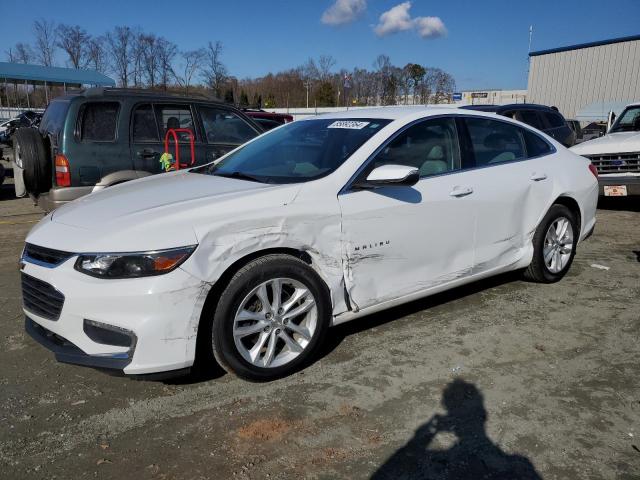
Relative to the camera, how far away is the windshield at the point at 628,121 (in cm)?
950

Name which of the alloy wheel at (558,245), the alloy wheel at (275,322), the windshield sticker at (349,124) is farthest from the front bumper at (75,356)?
the alloy wheel at (558,245)

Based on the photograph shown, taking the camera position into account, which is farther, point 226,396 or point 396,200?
point 396,200

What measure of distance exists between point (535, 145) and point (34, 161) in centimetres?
504

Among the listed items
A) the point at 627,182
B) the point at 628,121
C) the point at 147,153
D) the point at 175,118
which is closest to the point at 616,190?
the point at 627,182

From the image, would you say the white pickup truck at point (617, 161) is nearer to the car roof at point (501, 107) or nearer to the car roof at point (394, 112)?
the car roof at point (501, 107)

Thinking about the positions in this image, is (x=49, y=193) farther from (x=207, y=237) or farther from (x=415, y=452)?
(x=415, y=452)

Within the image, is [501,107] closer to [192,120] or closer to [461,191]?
[192,120]

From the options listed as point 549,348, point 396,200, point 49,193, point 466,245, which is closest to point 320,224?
point 396,200

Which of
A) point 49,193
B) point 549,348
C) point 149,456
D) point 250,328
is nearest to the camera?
point 149,456

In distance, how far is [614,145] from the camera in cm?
852

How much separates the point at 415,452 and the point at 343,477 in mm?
397

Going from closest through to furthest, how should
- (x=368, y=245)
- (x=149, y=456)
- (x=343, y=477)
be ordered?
1. (x=343, y=477)
2. (x=149, y=456)
3. (x=368, y=245)

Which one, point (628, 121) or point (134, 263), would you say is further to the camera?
point (628, 121)

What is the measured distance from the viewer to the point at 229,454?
2.54 m
